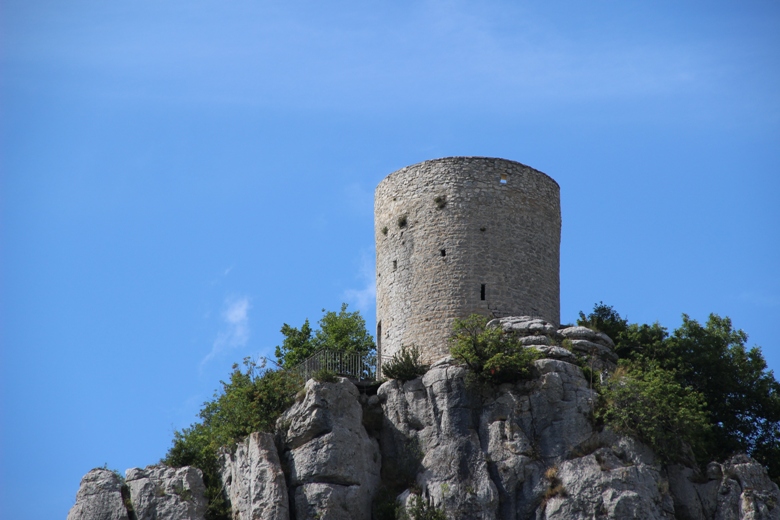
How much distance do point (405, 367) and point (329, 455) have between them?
3860mm

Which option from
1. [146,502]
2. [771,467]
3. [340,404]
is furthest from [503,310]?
[146,502]

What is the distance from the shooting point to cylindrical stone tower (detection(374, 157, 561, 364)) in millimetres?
42312

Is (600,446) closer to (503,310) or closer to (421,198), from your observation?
(503,310)

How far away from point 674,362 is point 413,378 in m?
8.39

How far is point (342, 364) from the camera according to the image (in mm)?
42250

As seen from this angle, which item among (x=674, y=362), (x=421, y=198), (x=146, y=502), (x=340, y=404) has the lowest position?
(x=146, y=502)

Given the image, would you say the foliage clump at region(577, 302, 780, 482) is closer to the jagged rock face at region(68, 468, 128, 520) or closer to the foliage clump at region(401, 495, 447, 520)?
the foliage clump at region(401, 495, 447, 520)

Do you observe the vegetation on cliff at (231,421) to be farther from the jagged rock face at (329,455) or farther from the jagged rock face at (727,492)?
the jagged rock face at (727,492)

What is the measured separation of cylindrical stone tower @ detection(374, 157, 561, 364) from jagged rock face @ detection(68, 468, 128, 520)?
8.82 metres

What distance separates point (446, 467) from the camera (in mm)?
38938

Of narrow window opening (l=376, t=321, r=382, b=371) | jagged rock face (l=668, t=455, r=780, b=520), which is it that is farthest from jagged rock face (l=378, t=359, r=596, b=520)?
jagged rock face (l=668, t=455, r=780, b=520)

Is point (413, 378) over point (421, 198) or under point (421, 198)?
under

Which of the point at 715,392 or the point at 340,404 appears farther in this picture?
the point at 715,392

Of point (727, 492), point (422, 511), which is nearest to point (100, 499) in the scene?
point (422, 511)
